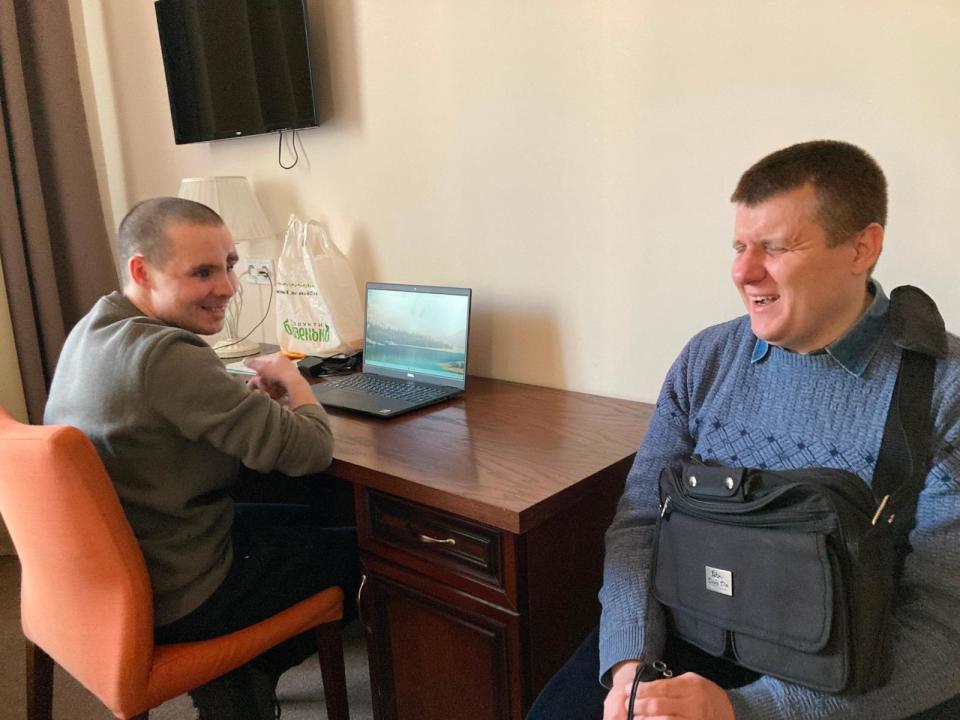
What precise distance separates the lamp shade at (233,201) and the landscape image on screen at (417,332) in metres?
0.55

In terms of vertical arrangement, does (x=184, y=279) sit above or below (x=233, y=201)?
below

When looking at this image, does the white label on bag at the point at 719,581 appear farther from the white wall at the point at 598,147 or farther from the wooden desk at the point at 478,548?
the white wall at the point at 598,147

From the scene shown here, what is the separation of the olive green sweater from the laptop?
348 mm

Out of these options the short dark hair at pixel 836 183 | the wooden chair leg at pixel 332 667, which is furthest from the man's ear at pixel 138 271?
the short dark hair at pixel 836 183

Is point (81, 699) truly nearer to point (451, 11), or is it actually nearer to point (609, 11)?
point (451, 11)

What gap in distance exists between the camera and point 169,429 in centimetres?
122

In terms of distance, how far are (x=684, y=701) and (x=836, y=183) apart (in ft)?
2.19

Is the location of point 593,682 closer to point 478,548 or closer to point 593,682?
point 593,682

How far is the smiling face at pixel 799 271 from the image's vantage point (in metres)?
0.94

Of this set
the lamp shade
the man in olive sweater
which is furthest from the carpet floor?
the lamp shade

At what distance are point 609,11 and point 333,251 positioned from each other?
95cm

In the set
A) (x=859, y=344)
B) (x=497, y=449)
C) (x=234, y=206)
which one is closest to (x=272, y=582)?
(x=497, y=449)

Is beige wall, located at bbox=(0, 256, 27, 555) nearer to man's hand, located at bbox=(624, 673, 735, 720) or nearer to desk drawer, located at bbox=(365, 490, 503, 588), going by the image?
→ desk drawer, located at bbox=(365, 490, 503, 588)

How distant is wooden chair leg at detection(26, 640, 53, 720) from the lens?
57.1 inches
